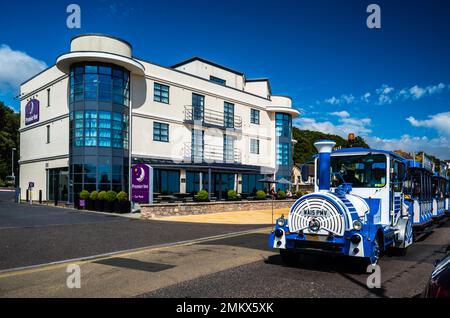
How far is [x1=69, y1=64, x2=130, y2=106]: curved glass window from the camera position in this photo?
90.8 ft

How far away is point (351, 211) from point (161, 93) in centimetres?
2650

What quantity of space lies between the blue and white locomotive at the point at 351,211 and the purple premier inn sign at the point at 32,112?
104 ft

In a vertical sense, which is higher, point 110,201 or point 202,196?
point 202,196

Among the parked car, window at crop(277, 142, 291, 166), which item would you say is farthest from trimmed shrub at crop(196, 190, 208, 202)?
the parked car

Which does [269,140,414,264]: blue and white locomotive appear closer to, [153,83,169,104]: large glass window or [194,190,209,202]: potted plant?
[194,190,209,202]: potted plant

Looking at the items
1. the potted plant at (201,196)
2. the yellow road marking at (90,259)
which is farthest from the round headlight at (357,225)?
the potted plant at (201,196)

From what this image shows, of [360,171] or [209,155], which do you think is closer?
[360,171]

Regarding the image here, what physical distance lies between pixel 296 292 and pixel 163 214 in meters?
16.3

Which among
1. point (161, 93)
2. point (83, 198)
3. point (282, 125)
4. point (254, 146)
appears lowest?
point (83, 198)

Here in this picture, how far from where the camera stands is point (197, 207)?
2420 centimetres

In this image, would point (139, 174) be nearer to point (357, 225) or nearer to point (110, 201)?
point (110, 201)

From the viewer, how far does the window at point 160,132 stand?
31.8 meters

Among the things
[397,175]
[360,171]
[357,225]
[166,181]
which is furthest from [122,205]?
[357,225]

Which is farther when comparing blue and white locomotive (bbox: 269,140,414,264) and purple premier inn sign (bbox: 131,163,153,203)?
purple premier inn sign (bbox: 131,163,153,203)
